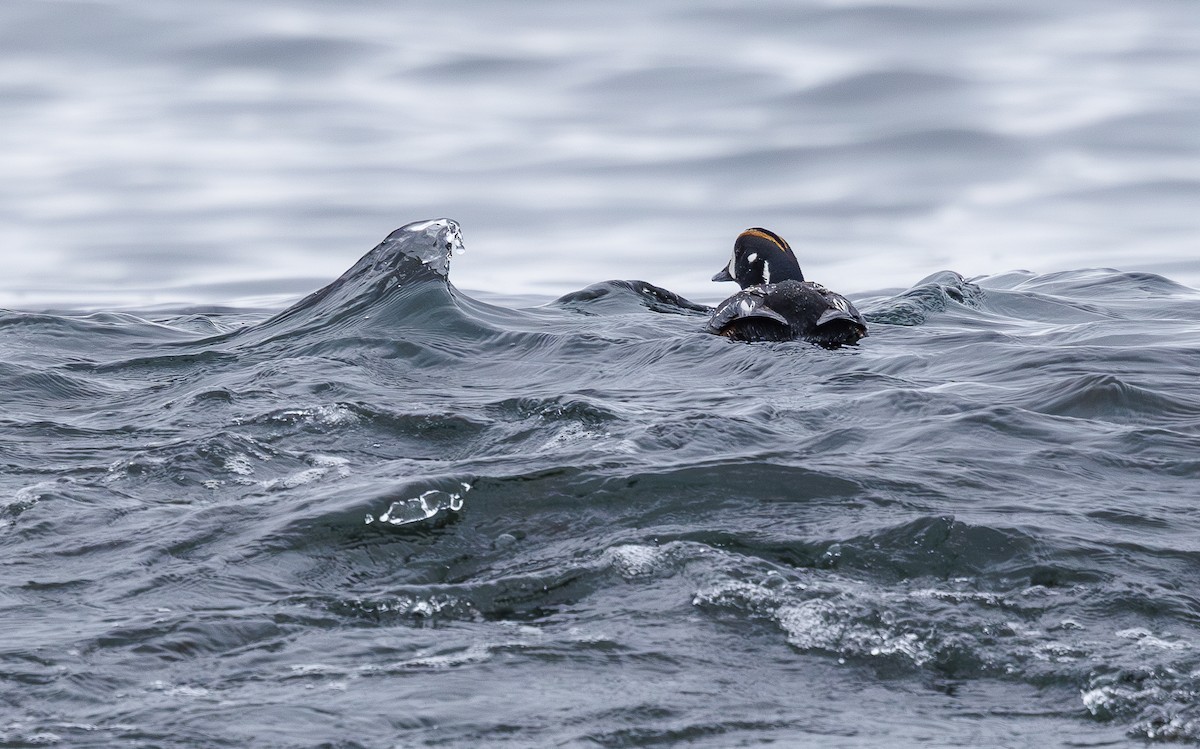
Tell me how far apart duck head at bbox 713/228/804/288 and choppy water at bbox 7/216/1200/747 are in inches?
95.8

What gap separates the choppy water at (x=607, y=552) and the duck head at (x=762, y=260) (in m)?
2.43

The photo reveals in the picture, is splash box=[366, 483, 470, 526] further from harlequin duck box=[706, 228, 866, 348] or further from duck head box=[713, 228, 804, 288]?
duck head box=[713, 228, 804, 288]

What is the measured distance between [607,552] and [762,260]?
20.0 ft

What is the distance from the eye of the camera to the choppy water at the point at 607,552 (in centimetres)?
341

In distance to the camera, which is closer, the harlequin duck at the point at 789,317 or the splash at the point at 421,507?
the splash at the point at 421,507

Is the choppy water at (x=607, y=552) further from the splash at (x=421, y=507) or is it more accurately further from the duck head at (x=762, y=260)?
the duck head at (x=762, y=260)

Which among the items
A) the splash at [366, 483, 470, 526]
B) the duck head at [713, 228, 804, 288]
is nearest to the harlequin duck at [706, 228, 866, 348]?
the duck head at [713, 228, 804, 288]

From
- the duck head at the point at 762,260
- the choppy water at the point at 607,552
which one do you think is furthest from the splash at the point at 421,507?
the duck head at the point at 762,260

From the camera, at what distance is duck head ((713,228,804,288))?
33.1 ft

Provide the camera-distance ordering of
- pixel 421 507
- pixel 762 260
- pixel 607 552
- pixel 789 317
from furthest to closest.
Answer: pixel 762 260, pixel 789 317, pixel 421 507, pixel 607 552

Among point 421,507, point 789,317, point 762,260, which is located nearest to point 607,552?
point 421,507

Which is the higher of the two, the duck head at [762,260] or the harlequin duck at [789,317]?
the duck head at [762,260]

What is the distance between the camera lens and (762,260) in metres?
10.2

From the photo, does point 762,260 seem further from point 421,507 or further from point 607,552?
point 607,552
